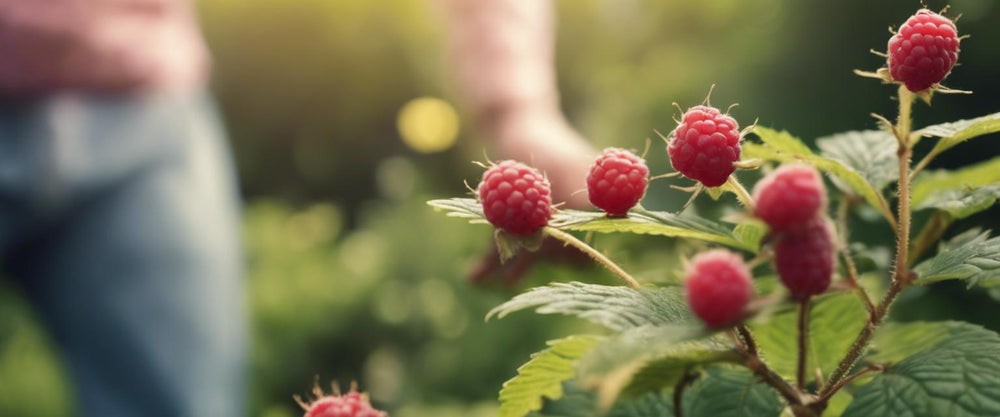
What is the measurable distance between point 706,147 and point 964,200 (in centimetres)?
19

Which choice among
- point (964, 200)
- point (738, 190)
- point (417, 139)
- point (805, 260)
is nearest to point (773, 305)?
point (805, 260)

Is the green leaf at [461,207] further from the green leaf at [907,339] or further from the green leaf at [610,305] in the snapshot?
the green leaf at [907,339]

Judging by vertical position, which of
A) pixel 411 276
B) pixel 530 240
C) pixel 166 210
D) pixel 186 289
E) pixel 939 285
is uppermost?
pixel 530 240

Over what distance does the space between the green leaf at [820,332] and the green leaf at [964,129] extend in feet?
0.43

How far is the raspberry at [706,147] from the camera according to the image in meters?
0.44

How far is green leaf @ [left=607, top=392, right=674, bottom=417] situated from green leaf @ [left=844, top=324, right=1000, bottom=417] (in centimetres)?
9

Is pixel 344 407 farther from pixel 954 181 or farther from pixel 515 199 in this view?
pixel 954 181

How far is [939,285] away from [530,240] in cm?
63

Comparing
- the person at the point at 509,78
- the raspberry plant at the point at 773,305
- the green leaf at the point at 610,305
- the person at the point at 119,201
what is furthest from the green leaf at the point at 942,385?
the person at the point at 119,201

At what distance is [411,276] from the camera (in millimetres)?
2734

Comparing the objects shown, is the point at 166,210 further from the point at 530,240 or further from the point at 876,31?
the point at 530,240

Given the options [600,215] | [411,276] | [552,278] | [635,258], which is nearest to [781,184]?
[600,215]

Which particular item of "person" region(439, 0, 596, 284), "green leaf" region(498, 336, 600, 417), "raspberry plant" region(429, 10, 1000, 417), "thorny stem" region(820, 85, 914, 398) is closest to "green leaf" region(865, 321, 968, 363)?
"raspberry plant" region(429, 10, 1000, 417)

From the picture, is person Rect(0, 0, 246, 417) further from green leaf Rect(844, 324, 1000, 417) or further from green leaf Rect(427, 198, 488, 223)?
green leaf Rect(844, 324, 1000, 417)
